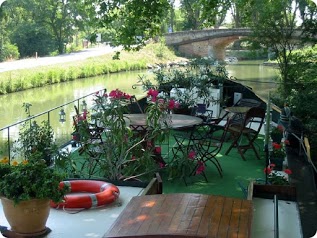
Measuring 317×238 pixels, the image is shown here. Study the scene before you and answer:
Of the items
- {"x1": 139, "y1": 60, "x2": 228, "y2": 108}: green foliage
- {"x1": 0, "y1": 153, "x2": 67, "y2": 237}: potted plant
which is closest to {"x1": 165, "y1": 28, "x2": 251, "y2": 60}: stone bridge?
{"x1": 139, "y1": 60, "x2": 228, "y2": 108}: green foliage

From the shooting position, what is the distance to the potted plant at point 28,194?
2.80 meters

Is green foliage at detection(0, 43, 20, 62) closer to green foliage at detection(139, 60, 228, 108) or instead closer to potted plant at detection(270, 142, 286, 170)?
green foliage at detection(139, 60, 228, 108)

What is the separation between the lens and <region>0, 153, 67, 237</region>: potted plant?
2.80 m

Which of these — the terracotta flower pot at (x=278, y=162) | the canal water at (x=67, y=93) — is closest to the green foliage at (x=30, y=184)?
the terracotta flower pot at (x=278, y=162)

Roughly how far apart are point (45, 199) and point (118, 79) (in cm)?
2110

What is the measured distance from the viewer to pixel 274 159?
525 centimetres

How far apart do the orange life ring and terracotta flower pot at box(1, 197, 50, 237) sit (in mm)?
534

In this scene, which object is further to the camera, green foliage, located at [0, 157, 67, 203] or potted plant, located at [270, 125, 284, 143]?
potted plant, located at [270, 125, 284, 143]

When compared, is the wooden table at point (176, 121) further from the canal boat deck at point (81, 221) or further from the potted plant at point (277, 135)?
the potted plant at point (277, 135)

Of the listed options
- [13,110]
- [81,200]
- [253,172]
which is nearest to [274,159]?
[253,172]

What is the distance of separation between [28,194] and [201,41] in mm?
31320

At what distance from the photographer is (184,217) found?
2854 millimetres

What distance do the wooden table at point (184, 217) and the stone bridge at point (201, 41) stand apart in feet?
95.5

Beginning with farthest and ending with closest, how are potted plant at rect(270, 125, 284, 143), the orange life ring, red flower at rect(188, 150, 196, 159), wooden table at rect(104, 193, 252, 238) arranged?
1. potted plant at rect(270, 125, 284, 143)
2. red flower at rect(188, 150, 196, 159)
3. the orange life ring
4. wooden table at rect(104, 193, 252, 238)
